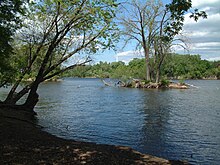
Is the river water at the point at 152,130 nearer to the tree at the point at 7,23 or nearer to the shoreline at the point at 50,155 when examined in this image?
the shoreline at the point at 50,155

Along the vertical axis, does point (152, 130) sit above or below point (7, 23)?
below

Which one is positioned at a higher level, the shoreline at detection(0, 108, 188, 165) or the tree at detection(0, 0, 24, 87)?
the tree at detection(0, 0, 24, 87)

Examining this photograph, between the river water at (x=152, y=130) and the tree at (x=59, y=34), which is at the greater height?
the tree at (x=59, y=34)

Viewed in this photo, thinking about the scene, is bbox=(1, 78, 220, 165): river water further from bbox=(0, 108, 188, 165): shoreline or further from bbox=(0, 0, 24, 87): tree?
bbox=(0, 0, 24, 87): tree

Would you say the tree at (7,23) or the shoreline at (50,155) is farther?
the tree at (7,23)

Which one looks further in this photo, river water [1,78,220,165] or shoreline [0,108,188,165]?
river water [1,78,220,165]

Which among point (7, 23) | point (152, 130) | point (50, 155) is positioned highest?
point (7, 23)

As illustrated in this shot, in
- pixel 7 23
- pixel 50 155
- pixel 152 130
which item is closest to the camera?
pixel 50 155

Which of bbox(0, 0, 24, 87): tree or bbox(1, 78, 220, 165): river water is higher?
bbox(0, 0, 24, 87): tree

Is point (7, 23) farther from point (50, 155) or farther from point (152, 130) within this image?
point (152, 130)

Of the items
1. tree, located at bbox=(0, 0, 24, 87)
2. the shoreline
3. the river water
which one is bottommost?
the river water

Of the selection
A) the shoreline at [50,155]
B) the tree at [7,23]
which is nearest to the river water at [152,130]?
the shoreline at [50,155]

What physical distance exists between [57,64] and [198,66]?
155632 millimetres

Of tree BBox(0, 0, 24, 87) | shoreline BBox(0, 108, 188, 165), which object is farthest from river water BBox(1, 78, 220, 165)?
tree BBox(0, 0, 24, 87)
